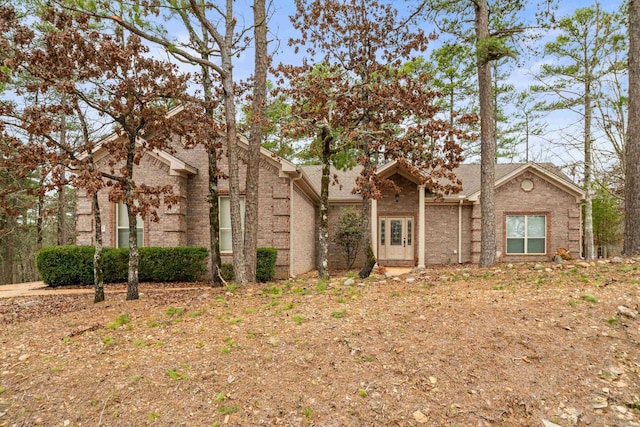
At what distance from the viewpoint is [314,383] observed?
3580mm

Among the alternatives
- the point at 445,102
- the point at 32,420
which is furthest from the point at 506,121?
the point at 32,420

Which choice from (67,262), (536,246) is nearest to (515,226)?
(536,246)

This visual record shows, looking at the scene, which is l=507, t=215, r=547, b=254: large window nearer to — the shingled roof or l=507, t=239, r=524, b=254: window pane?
l=507, t=239, r=524, b=254: window pane

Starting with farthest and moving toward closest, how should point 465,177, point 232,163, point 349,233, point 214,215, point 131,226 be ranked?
1. point 465,177
2. point 349,233
3. point 214,215
4. point 232,163
5. point 131,226

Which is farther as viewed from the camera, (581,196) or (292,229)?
(581,196)

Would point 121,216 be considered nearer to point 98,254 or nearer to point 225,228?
point 225,228

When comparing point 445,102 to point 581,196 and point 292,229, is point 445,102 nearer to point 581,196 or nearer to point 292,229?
point 581,196

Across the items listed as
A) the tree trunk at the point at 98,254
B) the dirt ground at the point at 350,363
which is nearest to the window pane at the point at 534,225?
the dirt ground at the point at 350,363

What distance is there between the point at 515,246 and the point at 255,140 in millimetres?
13297

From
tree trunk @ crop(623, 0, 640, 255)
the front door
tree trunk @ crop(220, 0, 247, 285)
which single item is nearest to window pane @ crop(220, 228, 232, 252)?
tree trunk @ crop(220, 0, 247, 285)

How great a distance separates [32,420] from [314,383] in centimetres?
260

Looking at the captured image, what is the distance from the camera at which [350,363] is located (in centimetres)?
382

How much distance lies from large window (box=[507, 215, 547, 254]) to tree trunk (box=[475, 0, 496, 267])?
328 inches

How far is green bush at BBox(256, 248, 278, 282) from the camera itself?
37.2 feet
